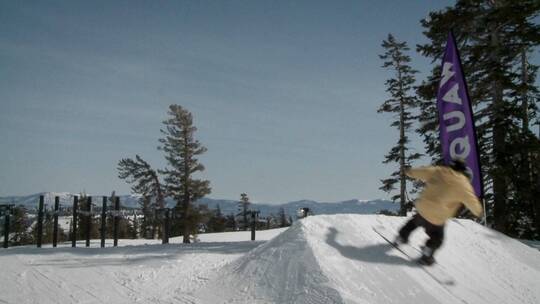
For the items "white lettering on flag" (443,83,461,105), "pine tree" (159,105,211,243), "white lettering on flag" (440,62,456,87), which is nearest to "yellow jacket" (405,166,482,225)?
"white lettering on flag" (443,83,461,105)

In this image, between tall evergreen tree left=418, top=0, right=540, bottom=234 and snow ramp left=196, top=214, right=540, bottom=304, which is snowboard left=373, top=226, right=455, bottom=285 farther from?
tall evergreen tree left=418, top=0, right=540, bottom=234

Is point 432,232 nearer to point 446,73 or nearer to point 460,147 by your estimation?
point 460,147

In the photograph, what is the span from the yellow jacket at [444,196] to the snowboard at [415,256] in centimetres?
75

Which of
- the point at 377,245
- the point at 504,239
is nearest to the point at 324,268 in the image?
the point at 377,245

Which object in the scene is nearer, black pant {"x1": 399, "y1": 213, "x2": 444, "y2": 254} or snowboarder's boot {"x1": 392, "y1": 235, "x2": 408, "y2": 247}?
black pant {"x1": 399, "y1": 213, "x2": 444, "y2": 254}

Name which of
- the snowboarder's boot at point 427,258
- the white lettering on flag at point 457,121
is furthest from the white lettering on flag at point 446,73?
the snowboarder's boot at point 427,258

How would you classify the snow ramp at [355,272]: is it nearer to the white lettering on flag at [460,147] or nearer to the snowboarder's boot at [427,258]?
the snowboarder's boot at [427,258]

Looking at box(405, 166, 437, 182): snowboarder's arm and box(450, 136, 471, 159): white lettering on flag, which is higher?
box(450, 136, 471, 159): white lettering on flag

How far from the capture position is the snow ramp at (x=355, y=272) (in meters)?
5.46

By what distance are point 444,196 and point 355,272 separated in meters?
2.05

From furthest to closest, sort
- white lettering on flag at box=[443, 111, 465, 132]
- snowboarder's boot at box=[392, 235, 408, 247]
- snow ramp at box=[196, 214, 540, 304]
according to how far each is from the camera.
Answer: white lettering on flag at box=[443, 111, 465, 132] → snowboarder's boot at box=[392, 235, 408, 247] → snow ramp at box=[196, 214, 540, 304]

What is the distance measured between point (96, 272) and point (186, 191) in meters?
24.3

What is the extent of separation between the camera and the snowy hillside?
5605 millimetres

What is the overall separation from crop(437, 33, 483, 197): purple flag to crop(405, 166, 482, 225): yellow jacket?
176 inches
